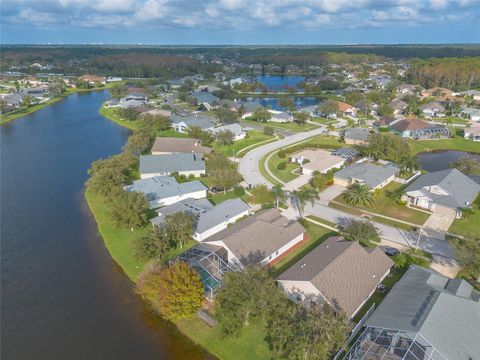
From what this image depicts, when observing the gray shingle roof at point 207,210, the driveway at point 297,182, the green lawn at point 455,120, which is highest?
the green lawn at point 455,120

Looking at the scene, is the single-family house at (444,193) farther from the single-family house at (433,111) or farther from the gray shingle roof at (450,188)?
the single-family house at (433,111)

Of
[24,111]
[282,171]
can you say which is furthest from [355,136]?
[24,111]

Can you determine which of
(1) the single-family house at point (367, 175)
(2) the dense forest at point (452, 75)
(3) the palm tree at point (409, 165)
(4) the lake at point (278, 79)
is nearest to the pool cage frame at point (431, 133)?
(3) the palm tree at point (409, 165)

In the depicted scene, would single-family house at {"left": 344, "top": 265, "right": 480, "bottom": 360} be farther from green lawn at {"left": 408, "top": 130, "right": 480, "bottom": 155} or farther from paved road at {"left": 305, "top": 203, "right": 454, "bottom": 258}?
green lawn at {"left": 408, "top": 130, "right": 480, "bottom": 155}

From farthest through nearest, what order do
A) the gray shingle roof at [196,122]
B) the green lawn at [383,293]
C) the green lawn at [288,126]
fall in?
the green lawn at [288,126]
the gray shingle roof at [196,122]
the green lawn at [383,293]

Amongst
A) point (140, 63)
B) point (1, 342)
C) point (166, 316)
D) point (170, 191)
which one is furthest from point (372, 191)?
point (140, 63)

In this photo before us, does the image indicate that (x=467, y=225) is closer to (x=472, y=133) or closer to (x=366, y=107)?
(x=472, y=133)

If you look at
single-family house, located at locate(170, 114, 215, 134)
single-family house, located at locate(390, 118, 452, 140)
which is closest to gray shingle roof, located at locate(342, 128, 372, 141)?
single-family house, located at locate(390, 118, 452, 140)
